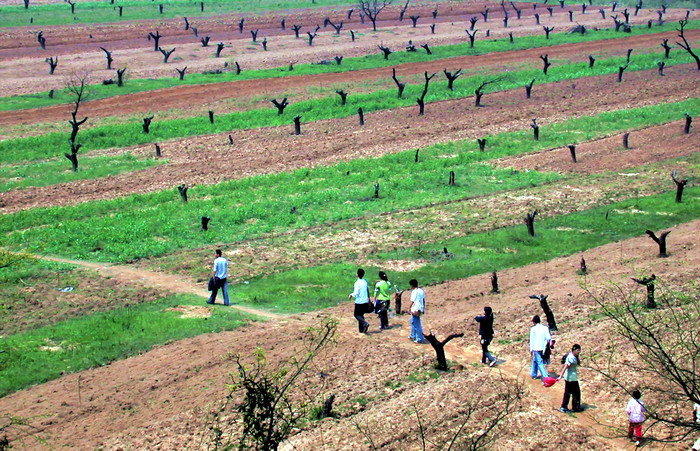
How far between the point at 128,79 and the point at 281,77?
11.6 metres

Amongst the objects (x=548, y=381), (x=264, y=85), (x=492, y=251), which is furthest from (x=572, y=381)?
(x=264, y=85)

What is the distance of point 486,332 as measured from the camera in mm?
21141

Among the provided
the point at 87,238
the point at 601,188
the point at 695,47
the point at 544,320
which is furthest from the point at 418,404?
the point at 695,47

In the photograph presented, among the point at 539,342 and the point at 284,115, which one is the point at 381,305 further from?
the point at 284,115

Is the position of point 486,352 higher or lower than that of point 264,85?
lower

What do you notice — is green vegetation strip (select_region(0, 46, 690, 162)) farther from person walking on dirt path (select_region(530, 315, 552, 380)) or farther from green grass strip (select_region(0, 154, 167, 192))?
person walking on dirt path (select_region(530, 315, 552, 380))

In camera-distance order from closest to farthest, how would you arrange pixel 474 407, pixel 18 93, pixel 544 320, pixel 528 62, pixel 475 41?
pixel 474 407, pixel 544 320, pixel 18 93, pixel 528 62, pixel 475 41

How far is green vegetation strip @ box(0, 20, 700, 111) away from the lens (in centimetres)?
5997

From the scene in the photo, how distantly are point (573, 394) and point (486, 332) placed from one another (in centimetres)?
293

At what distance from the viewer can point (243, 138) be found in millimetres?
49562

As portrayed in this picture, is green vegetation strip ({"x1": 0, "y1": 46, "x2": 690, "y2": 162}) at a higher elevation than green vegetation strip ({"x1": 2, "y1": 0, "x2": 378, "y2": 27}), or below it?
below

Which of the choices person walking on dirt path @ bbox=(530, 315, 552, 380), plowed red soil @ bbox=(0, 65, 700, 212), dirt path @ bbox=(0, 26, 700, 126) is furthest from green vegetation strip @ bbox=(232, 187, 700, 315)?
dirt path @ bbox=(0, 26, 700, 126)

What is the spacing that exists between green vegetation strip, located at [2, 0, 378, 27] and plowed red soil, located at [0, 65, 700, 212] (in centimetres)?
4809

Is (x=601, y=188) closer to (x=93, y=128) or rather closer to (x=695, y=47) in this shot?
(x=93, y=128)
